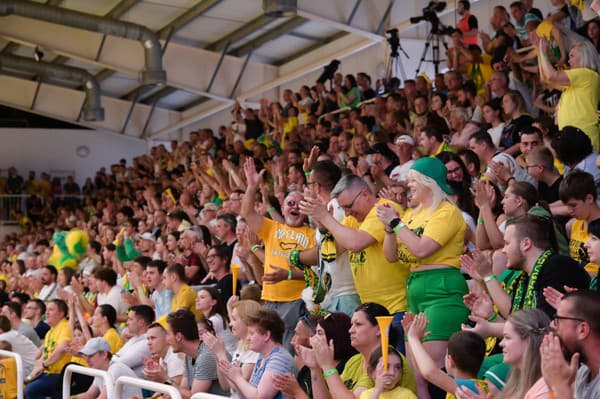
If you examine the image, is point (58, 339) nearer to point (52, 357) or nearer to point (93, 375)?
point (52, 357)

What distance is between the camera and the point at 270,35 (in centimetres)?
1853

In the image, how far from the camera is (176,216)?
11.4 m

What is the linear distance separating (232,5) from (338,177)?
11722mm

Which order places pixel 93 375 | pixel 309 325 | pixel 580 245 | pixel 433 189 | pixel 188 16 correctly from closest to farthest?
pixel 433 189 < pixel 580 245 < pixel 309 325 < pixel 93 375 < pixel 188 16

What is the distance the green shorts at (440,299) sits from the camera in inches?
188

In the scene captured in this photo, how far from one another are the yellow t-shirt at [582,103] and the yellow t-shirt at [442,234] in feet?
8.89

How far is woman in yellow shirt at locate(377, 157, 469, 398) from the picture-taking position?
4.78 metres

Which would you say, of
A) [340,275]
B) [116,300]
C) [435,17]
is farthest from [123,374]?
[435,17]

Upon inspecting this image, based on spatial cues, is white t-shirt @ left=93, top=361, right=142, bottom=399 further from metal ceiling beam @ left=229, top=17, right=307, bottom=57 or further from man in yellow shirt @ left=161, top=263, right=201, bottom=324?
metal ceiling beam @ left=229, top=17, right=307, bottom=57

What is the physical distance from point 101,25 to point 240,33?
2.90 m

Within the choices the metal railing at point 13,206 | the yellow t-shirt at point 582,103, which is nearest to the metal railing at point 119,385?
the yellow t-shirt at point 582,103

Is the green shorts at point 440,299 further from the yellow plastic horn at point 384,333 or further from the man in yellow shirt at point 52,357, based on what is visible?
the man in yellow shirt at point 52,357

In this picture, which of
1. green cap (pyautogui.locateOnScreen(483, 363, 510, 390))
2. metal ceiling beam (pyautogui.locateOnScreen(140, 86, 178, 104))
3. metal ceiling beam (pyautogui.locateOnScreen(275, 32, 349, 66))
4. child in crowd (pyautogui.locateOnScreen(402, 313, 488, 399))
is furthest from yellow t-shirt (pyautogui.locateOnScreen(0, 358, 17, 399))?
metal ceiling beam (pyautogui.locateOnScreen(140, 86, 178, 104))

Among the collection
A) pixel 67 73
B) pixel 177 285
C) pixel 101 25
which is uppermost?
pixel 101 25
